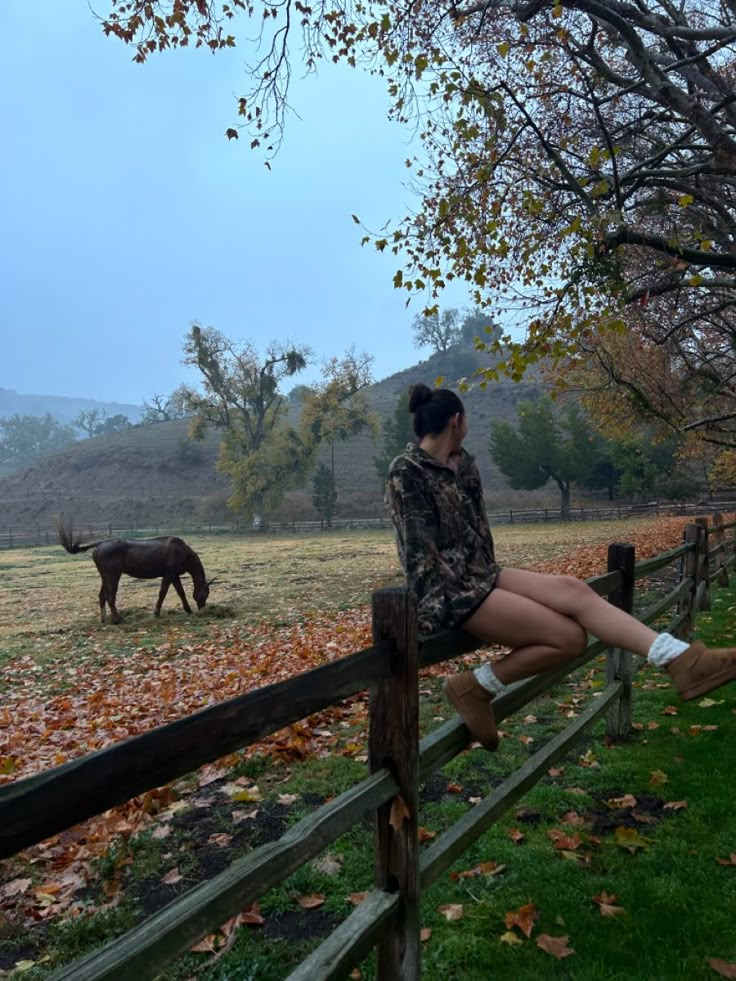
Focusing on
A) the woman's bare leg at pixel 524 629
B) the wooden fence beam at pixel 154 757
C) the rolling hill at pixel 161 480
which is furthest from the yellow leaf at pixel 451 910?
the rolling hill at pixel 161 480

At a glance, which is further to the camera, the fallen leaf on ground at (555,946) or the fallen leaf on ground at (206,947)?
the fallen leaf on ground at (206,947)

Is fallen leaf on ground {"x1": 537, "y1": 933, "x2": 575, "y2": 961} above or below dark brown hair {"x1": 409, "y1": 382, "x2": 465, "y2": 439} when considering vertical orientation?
below

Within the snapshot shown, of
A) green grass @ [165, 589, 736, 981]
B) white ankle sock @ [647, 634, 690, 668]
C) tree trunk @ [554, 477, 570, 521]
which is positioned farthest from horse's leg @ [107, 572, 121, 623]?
tree trunk @ [554, 477, 570, 521]

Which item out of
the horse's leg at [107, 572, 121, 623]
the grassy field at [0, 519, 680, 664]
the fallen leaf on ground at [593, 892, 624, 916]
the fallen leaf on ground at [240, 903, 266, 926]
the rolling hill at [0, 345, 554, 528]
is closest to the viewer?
the fallen leaf on ground at [593, 892, 624, 916]

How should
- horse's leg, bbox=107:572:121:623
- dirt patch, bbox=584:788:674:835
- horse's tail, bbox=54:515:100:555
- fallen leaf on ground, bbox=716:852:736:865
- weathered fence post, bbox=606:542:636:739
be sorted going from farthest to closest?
horse's tail, bbox=54:515:100:555
horse's leg, bbox=107:572:121:623
weathered fence post, bbox=606:542:636:739
dirt patch, bbox=584:788:674:835
fallen leaf on ground, bbox=716:852:736:865

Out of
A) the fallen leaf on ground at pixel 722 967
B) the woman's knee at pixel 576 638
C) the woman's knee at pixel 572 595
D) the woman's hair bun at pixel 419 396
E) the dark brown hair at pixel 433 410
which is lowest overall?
the fallen leaf on ground at pixel 722 967

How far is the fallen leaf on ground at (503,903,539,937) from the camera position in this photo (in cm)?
340

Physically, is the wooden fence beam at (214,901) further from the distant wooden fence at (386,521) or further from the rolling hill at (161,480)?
the rolling hill at (161,480)

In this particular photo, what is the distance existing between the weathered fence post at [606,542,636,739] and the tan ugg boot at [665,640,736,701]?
6.95ft

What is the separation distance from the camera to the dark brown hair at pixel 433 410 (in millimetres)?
3516

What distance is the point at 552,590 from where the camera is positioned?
335 centimetres

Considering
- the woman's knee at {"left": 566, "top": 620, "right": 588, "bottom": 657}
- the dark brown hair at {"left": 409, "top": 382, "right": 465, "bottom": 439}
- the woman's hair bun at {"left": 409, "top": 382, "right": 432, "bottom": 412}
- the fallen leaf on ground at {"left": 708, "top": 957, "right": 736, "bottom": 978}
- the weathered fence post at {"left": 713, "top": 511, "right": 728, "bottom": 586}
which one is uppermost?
the woman's hair bun at {"left": 409, "top": 382, "right": 432, "bottom": 412}

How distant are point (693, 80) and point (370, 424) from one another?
162 ft

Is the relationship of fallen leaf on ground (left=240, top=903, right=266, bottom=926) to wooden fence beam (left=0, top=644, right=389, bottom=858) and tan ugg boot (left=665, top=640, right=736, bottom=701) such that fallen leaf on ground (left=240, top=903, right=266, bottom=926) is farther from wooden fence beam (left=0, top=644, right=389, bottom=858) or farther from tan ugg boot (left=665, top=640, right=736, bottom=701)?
tan ugg boot (left=665, top=640, right=736, bottom=701)
